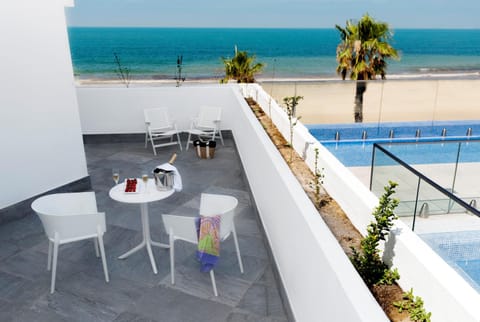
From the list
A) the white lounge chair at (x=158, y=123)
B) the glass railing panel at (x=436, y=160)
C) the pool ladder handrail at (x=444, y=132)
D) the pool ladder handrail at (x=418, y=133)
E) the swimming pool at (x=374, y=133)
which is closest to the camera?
the glass railing panel at (x=436, y=160)

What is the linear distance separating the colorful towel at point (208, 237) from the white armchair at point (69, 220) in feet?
2.72

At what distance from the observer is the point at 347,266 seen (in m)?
1.97

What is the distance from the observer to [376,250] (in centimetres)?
231

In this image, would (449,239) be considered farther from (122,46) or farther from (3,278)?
(122,46)

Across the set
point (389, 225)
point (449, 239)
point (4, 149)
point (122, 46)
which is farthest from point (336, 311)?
point (122, 46)

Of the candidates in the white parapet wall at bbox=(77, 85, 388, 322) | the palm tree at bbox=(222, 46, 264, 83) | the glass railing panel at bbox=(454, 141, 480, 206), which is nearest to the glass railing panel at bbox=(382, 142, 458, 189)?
the glass railing panel at bbox=(454, 141, 480, 206)

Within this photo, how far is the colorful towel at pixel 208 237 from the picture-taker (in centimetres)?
310

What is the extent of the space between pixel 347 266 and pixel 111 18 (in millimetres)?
58098

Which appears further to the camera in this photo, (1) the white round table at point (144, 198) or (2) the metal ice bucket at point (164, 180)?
(2) the metal ice bucket at point (164, 180)

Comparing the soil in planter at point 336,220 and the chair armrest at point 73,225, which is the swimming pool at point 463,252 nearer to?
the soil in planter at point 336,220

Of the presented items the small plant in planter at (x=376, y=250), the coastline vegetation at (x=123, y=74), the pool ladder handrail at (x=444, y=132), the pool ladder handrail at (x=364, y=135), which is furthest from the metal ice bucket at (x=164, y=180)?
the pool ladder handrail at (x=444, y=132)

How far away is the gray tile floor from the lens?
9.95ft

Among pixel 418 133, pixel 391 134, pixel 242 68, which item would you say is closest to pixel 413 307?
pixel 391 134

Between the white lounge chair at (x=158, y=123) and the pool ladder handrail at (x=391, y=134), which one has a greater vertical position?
the white lounge chair at (x=158, y=123)
